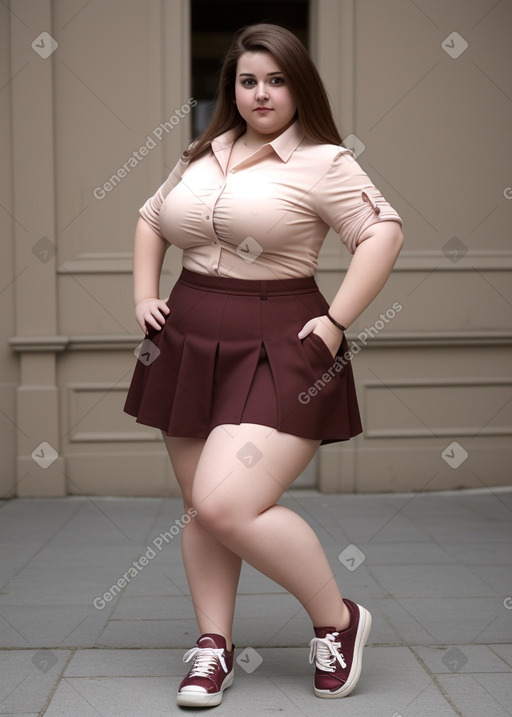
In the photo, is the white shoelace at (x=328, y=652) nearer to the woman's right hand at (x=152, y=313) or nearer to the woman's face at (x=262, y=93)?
the woman's right hand at (x=152, y=313)

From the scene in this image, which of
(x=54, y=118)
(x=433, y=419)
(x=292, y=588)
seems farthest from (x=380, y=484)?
(x=292, y=588)

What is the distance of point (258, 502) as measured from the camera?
254cm

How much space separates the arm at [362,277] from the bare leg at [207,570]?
1.54 ft

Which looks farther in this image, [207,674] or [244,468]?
[207,674]

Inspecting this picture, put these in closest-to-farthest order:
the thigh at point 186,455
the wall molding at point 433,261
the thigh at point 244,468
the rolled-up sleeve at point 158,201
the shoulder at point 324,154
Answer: the thigh at point 244,468 → the shoulder at point 324,154 → the thigh at point 186,455 → the rolled-up sleeve at point 158,201 → the wall molding at point 433,261

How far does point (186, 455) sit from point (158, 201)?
2.54ft

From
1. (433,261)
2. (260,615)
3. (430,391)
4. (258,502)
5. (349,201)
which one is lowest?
(260,615)

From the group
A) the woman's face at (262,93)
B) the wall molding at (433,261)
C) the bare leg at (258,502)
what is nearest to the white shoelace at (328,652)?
the bare leg at (258,502)

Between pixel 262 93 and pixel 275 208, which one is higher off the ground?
pixel 262 93

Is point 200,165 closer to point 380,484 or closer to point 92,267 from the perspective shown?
point 92,267

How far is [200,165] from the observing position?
278cm

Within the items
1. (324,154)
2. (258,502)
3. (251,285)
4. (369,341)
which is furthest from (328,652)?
(369,341)

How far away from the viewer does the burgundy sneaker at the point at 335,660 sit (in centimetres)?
268

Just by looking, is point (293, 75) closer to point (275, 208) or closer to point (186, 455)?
point (275, 208)
